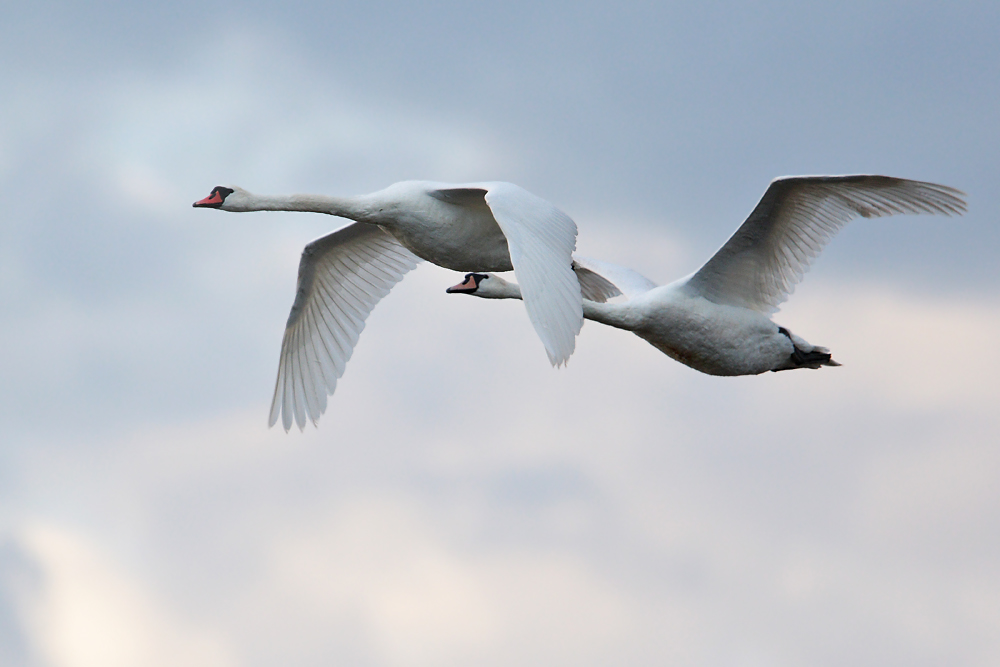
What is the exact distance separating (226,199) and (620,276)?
4.89 m

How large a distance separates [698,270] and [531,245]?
3.34 metres

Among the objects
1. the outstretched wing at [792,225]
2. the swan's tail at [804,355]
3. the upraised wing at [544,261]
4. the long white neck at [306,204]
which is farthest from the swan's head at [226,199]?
the swan's tail at [804,355]

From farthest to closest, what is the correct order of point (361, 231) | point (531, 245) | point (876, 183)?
point (361, 231)
point (876, 183)
point (531, 245)

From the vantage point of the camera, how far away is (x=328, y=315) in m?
22.0

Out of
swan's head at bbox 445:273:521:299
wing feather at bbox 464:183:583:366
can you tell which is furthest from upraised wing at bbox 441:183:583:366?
swan's head at bbox 445:273:521:299

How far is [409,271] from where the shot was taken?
2203 centimetres

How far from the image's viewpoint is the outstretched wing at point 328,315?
2183 centimetres

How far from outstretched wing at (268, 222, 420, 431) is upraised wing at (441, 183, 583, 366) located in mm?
4449

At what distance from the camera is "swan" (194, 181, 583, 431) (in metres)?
15.5

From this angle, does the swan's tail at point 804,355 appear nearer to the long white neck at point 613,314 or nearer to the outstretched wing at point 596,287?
the long white neck at point 613,314

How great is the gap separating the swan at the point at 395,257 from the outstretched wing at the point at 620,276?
165cm

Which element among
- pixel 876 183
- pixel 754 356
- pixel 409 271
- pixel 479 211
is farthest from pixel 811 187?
pixel 409 271

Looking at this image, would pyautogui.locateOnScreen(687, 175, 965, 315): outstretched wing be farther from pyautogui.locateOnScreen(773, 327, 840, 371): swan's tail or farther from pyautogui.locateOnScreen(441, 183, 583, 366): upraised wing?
pyautogui.locateOnScreen(441, 183, 583, 366): upraised wing

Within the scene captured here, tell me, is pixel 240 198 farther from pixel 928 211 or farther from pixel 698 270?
pixel 928 211
